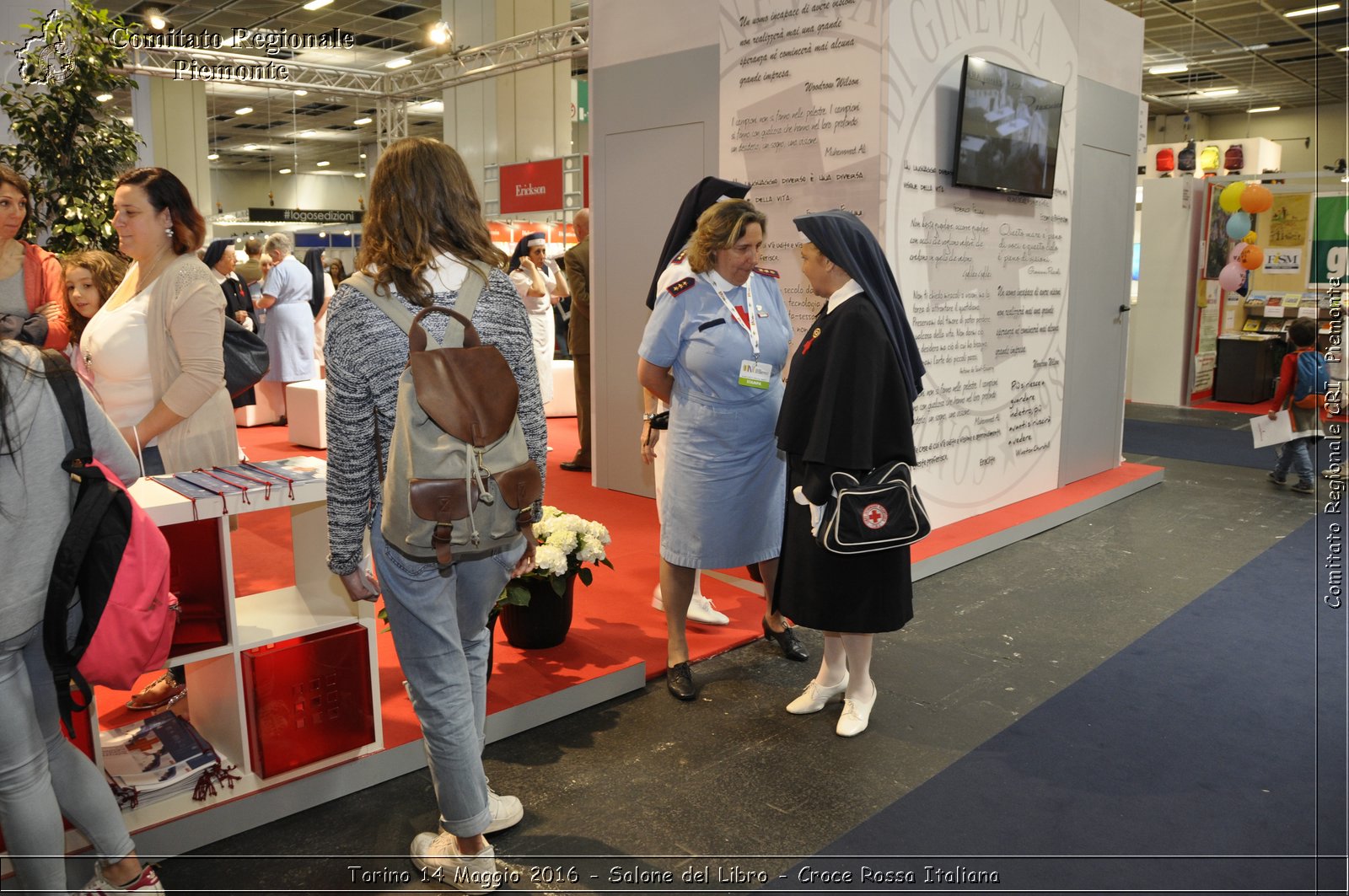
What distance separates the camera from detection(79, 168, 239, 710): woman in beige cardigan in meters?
2.70

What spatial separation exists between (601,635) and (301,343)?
551 centimetres

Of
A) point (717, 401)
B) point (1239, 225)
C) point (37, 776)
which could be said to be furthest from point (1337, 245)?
point (1239, 225)

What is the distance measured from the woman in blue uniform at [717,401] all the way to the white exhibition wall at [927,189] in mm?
1403

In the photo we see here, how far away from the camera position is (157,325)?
2.71 meters

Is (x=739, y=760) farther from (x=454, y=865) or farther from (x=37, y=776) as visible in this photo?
(x=37, y=776)

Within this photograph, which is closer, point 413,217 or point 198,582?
point 413,217

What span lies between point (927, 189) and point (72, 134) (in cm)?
364

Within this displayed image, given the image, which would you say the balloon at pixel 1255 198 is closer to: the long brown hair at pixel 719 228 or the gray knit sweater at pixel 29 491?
the long brown hair at pixel 719 228

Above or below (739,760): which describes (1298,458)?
above

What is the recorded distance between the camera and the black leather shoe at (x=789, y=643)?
3.56 meters

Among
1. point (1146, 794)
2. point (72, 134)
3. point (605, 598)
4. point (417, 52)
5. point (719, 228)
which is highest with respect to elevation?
point (417, 52)

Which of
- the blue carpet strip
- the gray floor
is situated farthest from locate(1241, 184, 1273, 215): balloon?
the blue carpet strip

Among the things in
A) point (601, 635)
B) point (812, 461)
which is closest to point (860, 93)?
point (812, 461)

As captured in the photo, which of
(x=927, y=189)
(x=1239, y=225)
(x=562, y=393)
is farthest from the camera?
(x=1239, y=225)
